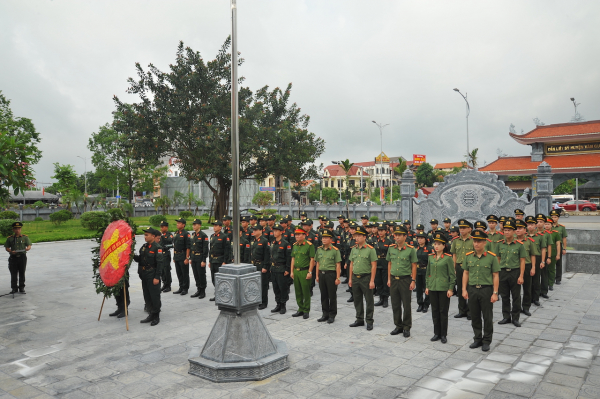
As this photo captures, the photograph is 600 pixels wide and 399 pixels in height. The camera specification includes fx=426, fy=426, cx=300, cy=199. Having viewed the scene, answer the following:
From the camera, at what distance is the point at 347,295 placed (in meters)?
9.98

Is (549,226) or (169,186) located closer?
(549,226)

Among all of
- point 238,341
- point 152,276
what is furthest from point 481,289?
point 152,276

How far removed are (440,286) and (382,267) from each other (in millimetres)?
2851

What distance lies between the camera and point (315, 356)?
19.4 feet

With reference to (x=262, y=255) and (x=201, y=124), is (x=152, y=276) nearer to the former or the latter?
(x=262, y=255)

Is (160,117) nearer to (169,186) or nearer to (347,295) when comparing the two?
(347,295)

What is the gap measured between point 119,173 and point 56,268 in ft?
104

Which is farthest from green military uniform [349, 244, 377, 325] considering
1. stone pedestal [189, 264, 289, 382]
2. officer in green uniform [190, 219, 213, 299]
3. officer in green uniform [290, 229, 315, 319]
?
officer in green uniform [190, 219, 213, 299]

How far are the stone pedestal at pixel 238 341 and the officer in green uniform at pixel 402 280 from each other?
7.29 feet

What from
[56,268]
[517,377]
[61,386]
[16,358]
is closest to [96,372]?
[61,386]

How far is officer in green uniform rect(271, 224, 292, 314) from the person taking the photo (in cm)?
836

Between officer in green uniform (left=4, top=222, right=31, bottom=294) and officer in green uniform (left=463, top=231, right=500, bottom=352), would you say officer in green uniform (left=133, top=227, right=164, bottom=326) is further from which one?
officer in green uniform (left=463, top=231, right=500, bottom=352)

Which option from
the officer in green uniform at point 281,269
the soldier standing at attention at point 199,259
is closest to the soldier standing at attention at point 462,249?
the officer in green uniform at point 281,269

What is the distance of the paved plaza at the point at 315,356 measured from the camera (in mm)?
4840
